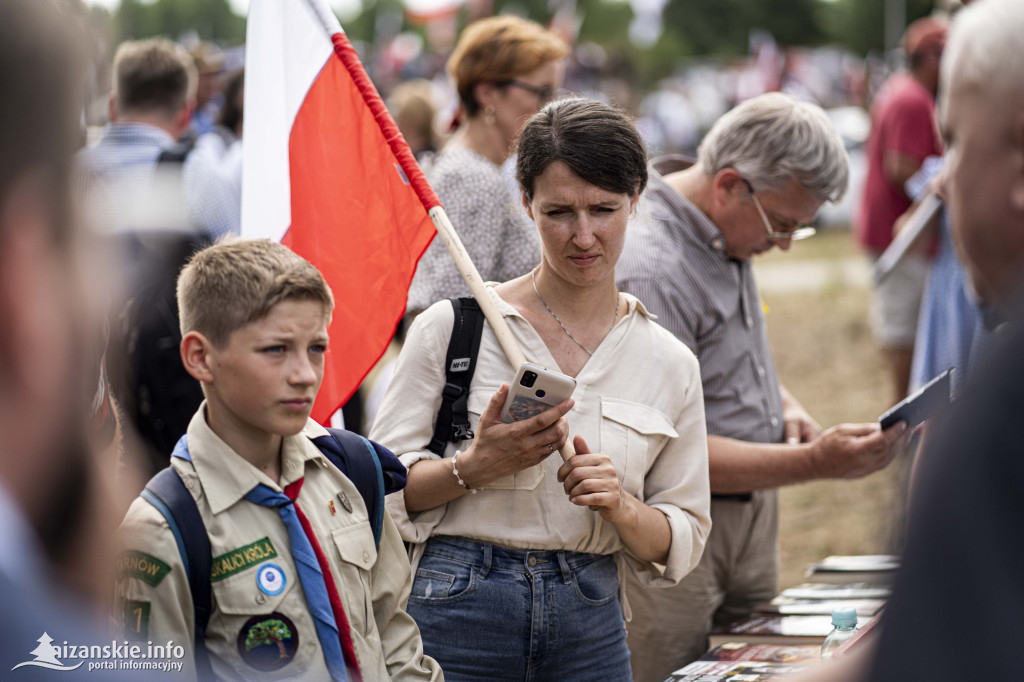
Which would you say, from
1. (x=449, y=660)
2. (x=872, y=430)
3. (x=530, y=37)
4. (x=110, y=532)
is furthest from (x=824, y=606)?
(x=110, y=532)

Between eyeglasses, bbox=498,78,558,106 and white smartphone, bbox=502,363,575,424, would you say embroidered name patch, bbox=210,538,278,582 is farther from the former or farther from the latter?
eyeglasses, bbox=498,78,558,106

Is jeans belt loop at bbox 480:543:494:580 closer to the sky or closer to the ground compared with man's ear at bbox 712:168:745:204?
closer to the ground

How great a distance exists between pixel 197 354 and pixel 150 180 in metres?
2.48

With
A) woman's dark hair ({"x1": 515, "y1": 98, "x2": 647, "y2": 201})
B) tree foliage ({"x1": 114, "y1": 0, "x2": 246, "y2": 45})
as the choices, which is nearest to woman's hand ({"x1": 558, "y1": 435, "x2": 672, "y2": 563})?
woman's dark hair ({"x1": 515, "y1": 98, "x2": 647, "y2": 201})

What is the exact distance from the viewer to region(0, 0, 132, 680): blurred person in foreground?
2.53 ft

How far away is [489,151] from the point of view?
376cm

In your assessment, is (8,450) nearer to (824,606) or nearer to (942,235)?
(824,606)

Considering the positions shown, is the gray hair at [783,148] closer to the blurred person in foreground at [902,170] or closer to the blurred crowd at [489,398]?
the blurred crowd at [489,398]

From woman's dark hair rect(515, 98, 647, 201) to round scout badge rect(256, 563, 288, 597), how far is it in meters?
1.11

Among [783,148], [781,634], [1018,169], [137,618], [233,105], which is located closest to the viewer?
Result: [1018,169]

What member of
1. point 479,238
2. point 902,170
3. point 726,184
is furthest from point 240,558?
point 902,170

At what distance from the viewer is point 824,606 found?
11.0 feet

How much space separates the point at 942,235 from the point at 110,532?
17.7 ft

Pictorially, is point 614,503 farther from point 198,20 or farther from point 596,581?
point 198,20
